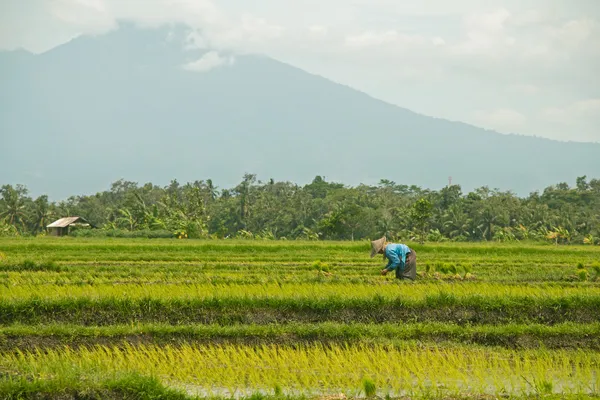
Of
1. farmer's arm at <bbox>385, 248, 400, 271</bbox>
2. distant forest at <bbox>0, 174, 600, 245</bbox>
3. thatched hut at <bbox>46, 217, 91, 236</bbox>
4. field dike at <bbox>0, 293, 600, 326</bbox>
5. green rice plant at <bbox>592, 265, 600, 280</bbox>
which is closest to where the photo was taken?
field dike at <bbox>0, 293, 600, 326</bbox>

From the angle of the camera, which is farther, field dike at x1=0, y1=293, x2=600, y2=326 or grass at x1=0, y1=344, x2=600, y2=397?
field dike at x1=0, y1=293, x2=600, y2=326

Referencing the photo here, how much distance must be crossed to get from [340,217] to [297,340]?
3775cm

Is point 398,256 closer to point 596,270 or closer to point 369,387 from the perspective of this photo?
point 596,270

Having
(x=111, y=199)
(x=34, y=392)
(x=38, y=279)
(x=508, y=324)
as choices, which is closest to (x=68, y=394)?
(x=34, y=392)

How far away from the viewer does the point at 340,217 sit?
4647cm

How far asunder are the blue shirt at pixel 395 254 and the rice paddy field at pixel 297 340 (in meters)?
0.55

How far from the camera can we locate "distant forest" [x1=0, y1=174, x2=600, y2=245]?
43.8 meters

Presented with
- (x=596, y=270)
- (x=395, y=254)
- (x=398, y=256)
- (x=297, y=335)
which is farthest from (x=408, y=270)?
(x=297, y=335)

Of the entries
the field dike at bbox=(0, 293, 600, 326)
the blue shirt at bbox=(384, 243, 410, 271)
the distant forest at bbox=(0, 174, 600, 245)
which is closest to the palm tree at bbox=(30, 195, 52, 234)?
the distant forest at bbox=(0, 174, 600, 245)

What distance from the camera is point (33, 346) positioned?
8.52 meters

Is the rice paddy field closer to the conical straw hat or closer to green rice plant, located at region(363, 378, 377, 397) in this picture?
green rice plant, located at region(363, 378, 377, 397)

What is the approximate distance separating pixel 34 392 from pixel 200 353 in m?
2.55

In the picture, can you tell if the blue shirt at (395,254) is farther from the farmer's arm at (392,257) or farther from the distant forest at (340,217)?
the distant forest at (340,217)

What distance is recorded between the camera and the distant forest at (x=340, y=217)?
43750mm
